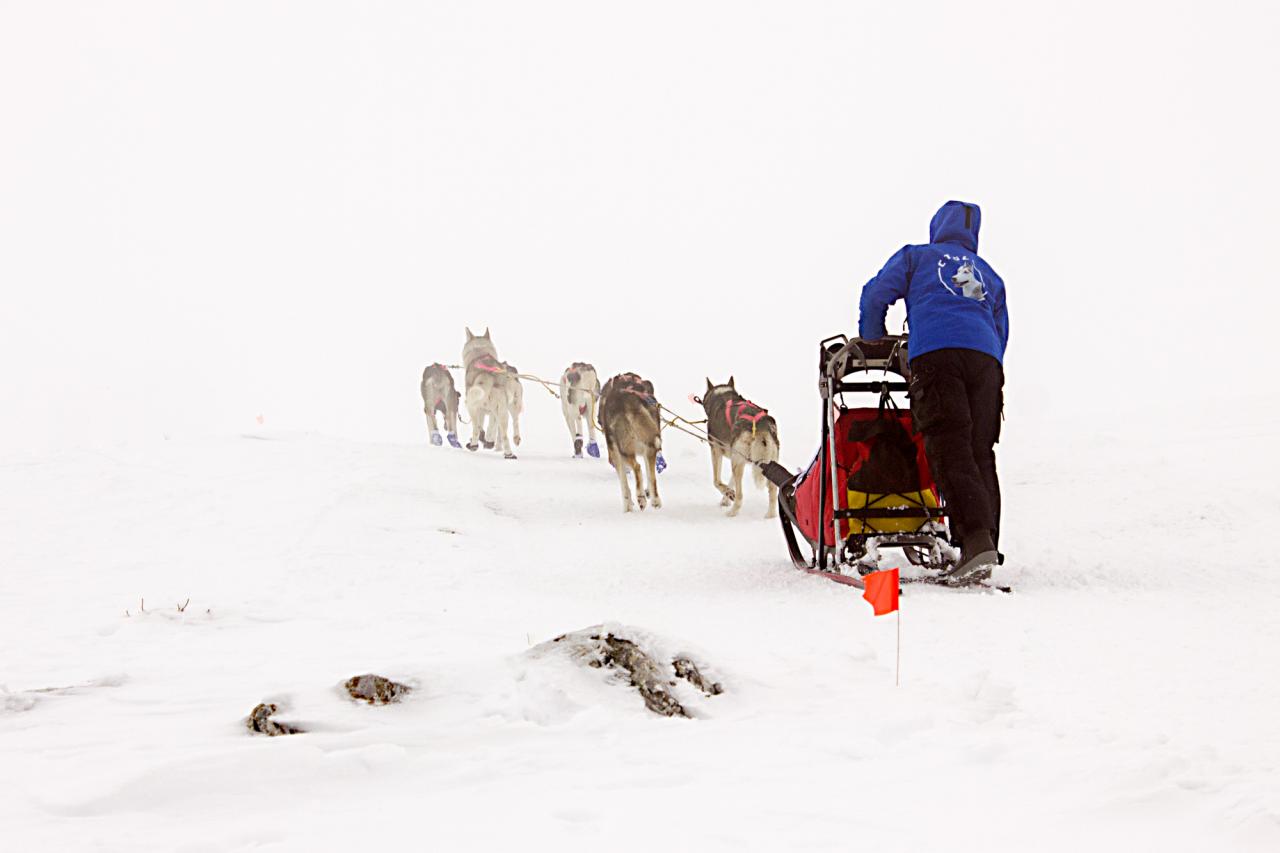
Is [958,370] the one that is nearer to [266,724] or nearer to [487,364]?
[266,724]

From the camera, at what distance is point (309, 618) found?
3652 millimetres

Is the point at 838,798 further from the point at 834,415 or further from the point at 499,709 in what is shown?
the point at 834,415

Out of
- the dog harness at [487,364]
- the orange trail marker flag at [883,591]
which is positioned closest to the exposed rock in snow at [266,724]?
the orange trail marker flag at [883,591]

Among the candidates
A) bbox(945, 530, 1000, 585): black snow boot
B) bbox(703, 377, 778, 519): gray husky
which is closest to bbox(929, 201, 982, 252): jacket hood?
bbox(945, 530, 1000, 585): black snow boot

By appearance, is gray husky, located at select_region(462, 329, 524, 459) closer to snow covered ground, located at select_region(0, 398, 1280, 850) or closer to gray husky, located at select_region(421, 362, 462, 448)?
gray husky, located at select_region(421, 362, 462, 448)

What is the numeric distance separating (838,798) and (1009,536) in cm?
440

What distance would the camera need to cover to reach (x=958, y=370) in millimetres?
4273

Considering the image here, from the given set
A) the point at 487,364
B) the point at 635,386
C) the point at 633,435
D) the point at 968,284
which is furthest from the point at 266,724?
the point at 487,364

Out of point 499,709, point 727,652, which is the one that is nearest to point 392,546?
point 727,652

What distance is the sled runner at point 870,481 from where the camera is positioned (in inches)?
176

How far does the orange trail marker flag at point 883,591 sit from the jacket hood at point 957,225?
8.52ft

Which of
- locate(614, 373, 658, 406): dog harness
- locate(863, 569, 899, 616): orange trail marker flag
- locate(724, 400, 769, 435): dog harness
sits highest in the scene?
locate(614, 373, 658, 406): dog harness

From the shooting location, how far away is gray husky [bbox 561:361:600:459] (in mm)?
A: 14141

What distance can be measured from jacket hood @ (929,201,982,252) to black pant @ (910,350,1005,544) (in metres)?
0.86
